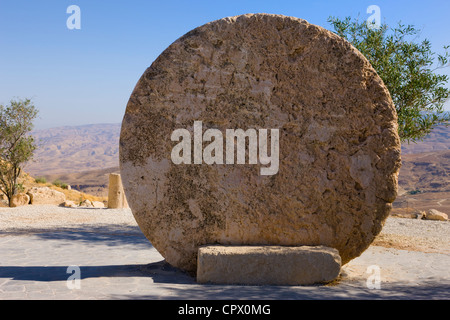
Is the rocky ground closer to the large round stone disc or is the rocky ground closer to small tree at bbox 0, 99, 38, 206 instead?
the large round stone disc

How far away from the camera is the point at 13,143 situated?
549 inches

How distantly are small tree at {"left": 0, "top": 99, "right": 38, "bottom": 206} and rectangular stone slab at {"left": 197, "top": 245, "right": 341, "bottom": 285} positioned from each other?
11337 mm

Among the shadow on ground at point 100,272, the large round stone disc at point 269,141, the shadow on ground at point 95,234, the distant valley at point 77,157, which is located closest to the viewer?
the shadow on ground at point 100,272

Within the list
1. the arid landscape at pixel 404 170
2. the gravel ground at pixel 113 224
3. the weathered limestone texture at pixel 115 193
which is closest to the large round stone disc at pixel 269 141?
the gravel ground at pixel 113 224

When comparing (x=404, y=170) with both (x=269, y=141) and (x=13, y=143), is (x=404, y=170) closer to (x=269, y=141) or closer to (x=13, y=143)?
(x=13, y=143)

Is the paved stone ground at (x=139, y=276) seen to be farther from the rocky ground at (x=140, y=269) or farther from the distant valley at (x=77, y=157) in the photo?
Result: the distant valley at (x=77, y=157)

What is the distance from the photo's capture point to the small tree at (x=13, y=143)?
1388cm

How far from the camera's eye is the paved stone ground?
14.3ft

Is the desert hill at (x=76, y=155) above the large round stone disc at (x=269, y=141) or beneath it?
above

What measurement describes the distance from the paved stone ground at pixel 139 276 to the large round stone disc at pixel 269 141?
0.62 metres

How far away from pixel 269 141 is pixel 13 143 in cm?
1170

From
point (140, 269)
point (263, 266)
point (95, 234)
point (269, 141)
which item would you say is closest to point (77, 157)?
point (95, 234)

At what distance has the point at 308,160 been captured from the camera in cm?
524
